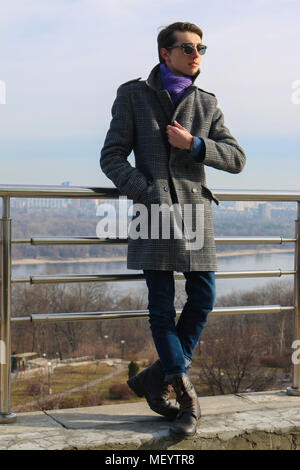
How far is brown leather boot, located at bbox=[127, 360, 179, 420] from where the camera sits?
215cm

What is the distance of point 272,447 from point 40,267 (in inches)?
1778

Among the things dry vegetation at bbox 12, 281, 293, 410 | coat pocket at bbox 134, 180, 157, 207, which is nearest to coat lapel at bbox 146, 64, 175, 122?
coat pocket at bbox 134, 180, 157, 207

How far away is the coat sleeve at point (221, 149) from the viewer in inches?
82.0

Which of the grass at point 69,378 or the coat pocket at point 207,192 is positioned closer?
the coat pocket at point 207,192

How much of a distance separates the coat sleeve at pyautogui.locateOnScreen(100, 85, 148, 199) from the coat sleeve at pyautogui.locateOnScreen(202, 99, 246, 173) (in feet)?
0.79

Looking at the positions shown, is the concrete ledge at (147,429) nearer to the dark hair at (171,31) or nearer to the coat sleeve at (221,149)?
the coat sleeve at (221,149)

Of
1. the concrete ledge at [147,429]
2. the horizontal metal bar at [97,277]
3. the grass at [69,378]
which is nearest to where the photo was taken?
the concrete ledge at [147,429]

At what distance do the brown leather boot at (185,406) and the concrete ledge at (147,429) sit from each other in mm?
48

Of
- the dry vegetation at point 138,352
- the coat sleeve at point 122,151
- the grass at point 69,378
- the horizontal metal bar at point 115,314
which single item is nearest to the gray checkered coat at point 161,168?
the coat sleeve at point 122,151

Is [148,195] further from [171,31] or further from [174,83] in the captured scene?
[171,31]

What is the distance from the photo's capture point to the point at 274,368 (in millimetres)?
47688

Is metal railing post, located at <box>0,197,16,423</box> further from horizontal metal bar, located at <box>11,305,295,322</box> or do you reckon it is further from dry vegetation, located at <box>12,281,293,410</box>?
dry vegetation, located at <box>12,281,293,410</box>

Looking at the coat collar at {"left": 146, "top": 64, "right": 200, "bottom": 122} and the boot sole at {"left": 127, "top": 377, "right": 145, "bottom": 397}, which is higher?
the coat collar at {"left": 146, "top": 64, "right": 200, "bottom": 122}

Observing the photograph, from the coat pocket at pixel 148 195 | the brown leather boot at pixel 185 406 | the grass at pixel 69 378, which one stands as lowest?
the grass at pixel 69 378
